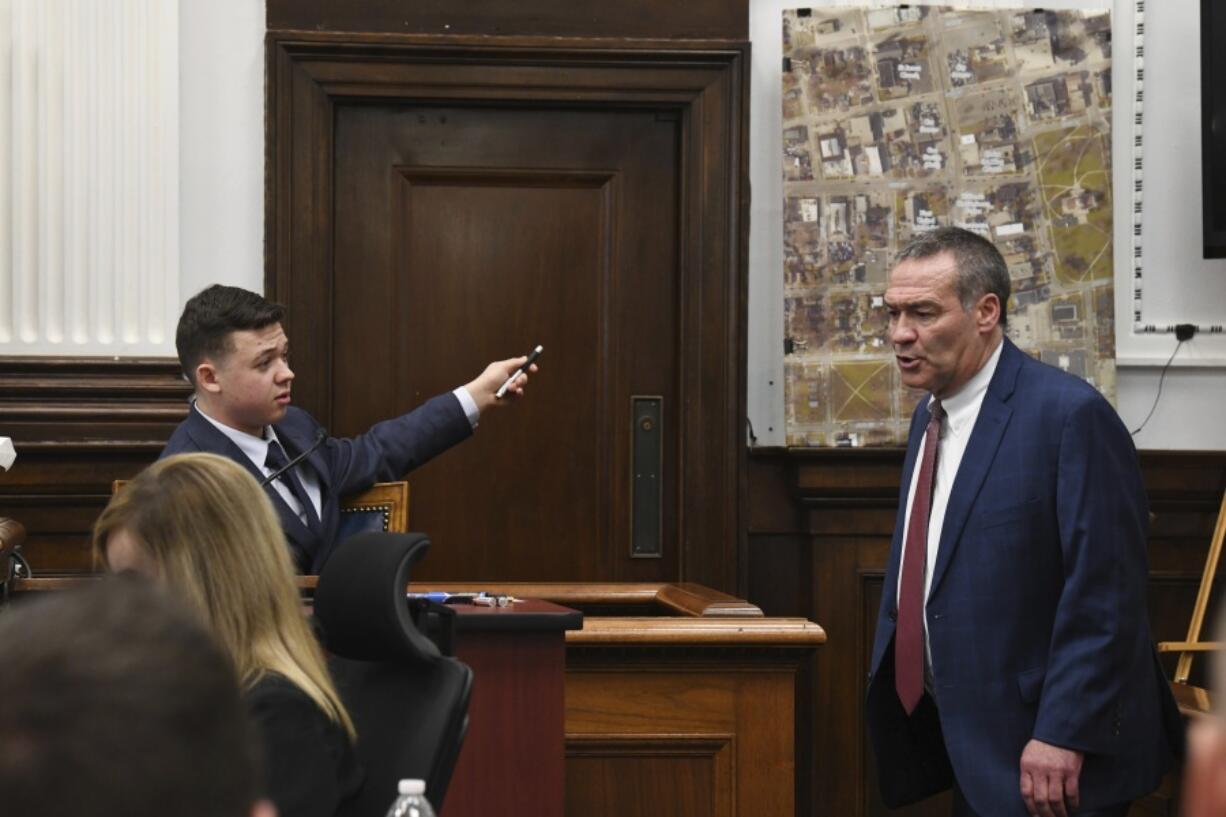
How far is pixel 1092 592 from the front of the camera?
3021 mm

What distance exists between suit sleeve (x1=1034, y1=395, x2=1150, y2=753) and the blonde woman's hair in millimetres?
1436

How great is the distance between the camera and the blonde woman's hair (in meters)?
2.12

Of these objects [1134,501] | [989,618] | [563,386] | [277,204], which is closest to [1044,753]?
[989,618]

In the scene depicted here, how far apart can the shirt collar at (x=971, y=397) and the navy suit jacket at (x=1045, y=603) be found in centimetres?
3

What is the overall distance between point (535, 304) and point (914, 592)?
2271 mm

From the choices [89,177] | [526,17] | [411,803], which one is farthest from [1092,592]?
[89,177]

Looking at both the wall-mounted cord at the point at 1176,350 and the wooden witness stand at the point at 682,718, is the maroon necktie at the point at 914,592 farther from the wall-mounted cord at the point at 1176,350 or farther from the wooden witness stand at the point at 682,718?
the wall-mounted cord at the point at 1176,350

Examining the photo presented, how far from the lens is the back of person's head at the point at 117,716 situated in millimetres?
863

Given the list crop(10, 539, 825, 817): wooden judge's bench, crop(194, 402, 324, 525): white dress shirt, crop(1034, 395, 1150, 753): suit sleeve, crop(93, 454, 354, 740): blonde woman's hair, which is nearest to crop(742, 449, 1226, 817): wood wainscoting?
crop(10, 539, 825, 817): wooden judge's bench

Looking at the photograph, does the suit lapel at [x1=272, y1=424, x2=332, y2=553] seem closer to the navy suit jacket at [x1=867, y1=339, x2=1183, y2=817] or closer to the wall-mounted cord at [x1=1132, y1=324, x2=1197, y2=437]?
the navy suit jacket at [x1=867, y1=339, x2=1183, y2=817]

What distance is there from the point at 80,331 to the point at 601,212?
1631mm

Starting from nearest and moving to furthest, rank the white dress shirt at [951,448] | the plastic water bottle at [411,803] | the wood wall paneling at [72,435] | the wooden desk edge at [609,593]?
1. the plastic water bottle at [411,803]
2. the white dress shirt at [951,448]
3. the wooden desk edge at [609,593]
4. the wood wall paneling at [72,435]

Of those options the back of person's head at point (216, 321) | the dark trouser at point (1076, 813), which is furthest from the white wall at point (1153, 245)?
the dark trouser at point (1076, 813)

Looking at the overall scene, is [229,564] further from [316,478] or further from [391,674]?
[316,478]
